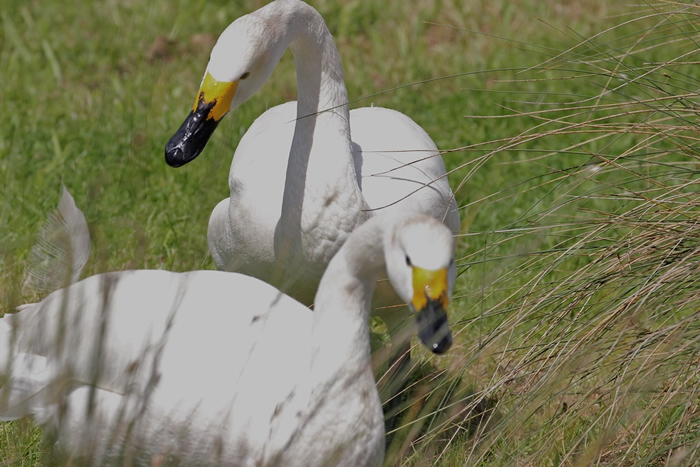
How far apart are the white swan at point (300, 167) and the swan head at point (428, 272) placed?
0.90 metres

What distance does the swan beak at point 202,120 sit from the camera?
10.5 ft

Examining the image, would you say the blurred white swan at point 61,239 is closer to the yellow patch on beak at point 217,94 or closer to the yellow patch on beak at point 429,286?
the yellow patch on beak at point 217,94

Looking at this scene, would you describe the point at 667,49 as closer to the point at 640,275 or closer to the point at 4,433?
the point at 640,275

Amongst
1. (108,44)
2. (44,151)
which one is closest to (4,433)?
(44,151)

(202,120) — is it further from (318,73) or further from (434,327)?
(434,327)

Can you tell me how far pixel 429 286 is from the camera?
7.73 ft

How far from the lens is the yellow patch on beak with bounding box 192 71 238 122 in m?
3.21

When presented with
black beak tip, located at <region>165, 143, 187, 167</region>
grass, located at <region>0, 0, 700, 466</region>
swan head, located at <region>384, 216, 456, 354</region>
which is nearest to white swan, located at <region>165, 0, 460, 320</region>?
black beak tip, located at <region>165, 143, 187, 167</region>

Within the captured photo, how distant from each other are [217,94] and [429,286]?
46.8 inches

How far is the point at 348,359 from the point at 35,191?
300 cm

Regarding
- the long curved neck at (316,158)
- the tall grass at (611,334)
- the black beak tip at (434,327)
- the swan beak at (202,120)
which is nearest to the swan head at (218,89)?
the swan beak at (202,120)

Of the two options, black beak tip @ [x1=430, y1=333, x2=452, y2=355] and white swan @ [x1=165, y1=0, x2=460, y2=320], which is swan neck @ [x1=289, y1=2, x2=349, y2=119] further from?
black beak tip @ [x1=430, y1=333, x2=452, y2=355]

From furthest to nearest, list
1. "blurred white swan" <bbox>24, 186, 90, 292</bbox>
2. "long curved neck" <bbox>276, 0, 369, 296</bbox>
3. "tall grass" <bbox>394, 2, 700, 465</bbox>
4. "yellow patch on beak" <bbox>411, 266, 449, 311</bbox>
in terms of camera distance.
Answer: "long curved neck" <bbox>276, 0, 369, 296</bbox>, "blurred white swan" <bbox>24, 186, 90, 292</bbox>, "tall grass" <bbox>394, 2, 700, 465</bbox>, "yellow patch on beak" <bbox>411, 266, 449, 311</bbox>

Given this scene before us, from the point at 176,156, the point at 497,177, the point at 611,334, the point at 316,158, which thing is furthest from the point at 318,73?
the point at 497,177
